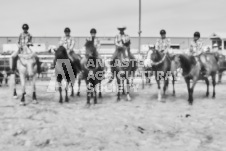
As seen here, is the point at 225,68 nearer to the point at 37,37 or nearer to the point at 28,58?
the point at 28,58

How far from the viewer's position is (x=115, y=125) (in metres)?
7.83

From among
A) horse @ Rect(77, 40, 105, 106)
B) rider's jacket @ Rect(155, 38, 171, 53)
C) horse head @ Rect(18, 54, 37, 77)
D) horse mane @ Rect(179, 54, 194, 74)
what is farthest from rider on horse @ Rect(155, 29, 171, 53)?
horse head @ Rect(18, 54, 37, 77)

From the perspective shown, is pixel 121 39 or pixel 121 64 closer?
pixel 121 64

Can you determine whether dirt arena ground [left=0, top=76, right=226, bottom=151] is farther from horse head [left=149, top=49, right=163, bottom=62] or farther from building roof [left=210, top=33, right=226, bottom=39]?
building roof [left=210, top=33, right=226, bottom=39]

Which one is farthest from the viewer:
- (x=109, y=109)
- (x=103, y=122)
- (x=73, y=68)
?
(x=73, y=68)

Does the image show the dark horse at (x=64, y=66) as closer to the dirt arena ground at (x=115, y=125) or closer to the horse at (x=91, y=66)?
the horse at (x=91, y=66)

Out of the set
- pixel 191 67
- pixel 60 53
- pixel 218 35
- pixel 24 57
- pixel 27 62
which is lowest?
pixel 191 67

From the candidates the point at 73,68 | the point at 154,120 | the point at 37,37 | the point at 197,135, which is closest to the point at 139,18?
the point at 73,68

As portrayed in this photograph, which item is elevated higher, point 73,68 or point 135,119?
point 73,68

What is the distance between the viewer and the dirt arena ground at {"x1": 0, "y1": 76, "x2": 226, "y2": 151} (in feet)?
20.9

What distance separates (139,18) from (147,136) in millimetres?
16024

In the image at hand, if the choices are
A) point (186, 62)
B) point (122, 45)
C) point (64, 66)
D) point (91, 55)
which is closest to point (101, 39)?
point (122, 45)

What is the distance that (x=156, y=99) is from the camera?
12125mm

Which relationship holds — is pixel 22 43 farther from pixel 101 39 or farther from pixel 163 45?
pixel 101 39
